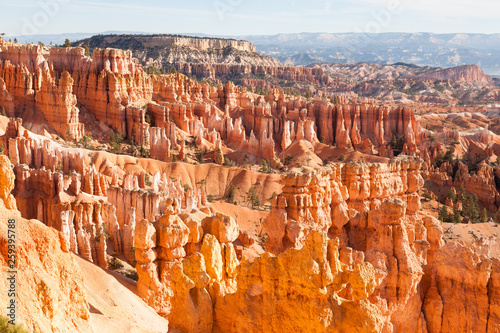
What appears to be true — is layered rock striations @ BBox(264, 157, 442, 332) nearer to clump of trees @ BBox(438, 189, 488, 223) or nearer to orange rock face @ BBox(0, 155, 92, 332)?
orange rock face @ BBox(0, 155, 92, 332)

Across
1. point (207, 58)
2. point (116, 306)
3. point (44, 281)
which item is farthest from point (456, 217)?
point (207, 58)

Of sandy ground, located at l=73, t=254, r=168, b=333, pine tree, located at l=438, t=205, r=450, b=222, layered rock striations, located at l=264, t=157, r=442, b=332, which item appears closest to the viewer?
sandy ground, located at l=73, t=254, r=168, b=333

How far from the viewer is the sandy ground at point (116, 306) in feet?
51.0

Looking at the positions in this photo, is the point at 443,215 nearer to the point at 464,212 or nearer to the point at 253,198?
the point at 464,212

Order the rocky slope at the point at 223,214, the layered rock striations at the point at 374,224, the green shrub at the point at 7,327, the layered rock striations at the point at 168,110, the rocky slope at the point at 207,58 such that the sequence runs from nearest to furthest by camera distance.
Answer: the green shrub at the point at 7,327
the rocky slope at the point at 223,214
the layered rock striations at the point at 374,224
the layered rock striations at the point at 168,110
the rocky slope at the point at 207,58

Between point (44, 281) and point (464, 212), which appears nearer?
point (44, 281)

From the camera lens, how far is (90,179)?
3662 centimetres

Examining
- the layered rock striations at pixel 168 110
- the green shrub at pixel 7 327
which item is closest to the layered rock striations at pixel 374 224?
the green shrub at pixel 7 327

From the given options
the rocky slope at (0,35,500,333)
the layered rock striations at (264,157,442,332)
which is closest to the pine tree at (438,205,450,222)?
the rocky slope at (0,35,500,333)

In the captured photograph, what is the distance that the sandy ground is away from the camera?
15547 mm

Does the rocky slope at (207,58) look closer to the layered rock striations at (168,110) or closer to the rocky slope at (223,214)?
the layered rock striations at (168,110)

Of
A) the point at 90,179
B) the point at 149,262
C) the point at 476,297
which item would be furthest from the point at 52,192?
the point at 476,297

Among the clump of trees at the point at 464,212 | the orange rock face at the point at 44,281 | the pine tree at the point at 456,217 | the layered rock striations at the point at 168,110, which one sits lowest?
the clump of trees at the point at 464,212

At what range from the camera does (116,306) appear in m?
17.4
